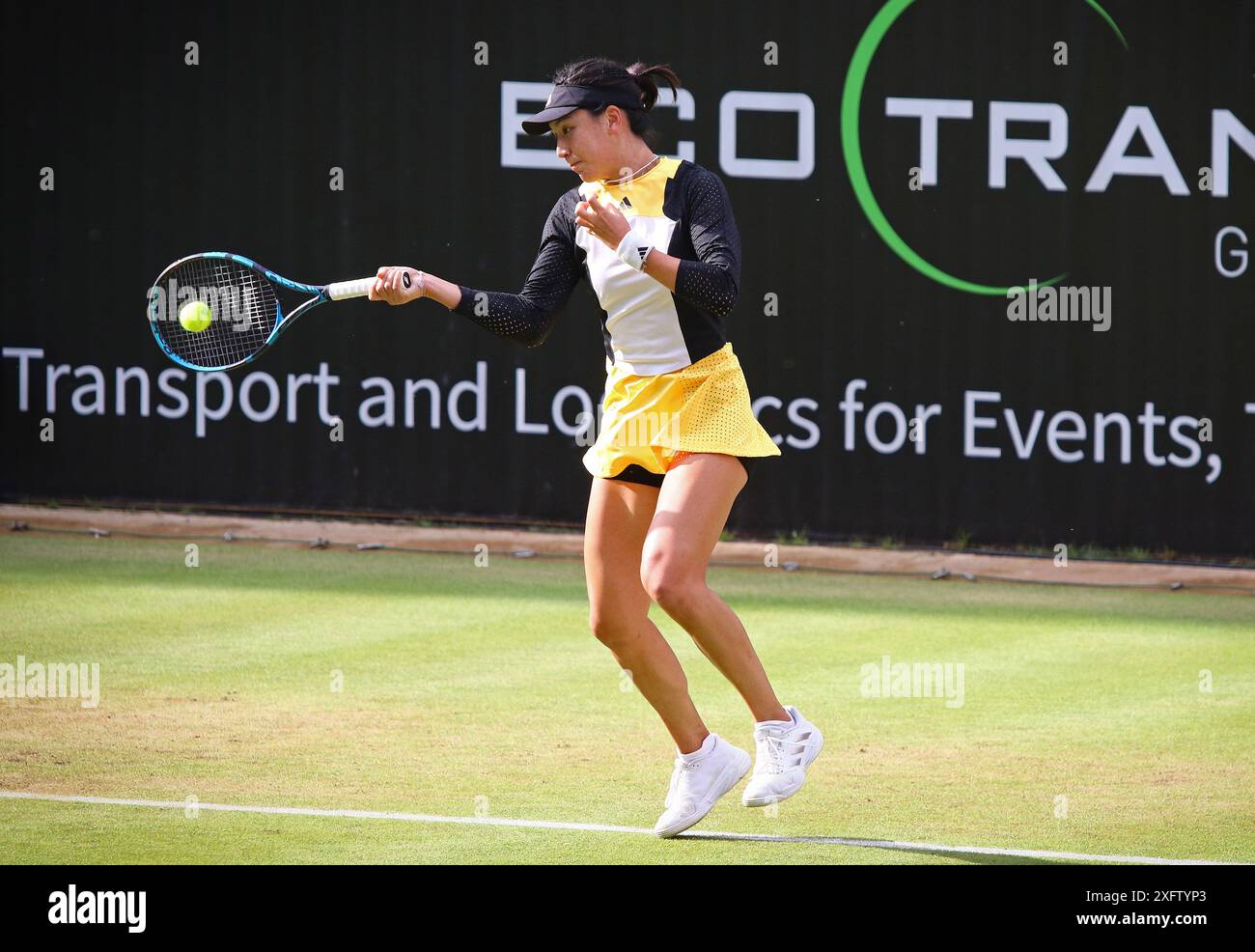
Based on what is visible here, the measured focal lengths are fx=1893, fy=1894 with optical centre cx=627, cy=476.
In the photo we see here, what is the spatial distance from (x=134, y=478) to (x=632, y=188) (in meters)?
6.73

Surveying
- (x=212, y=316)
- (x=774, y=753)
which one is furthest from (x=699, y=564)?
(x=212, y=316)

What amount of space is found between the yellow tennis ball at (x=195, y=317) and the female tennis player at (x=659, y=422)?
1004 mm

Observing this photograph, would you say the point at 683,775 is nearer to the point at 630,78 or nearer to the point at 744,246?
the point at 630,78

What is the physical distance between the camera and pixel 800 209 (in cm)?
1053

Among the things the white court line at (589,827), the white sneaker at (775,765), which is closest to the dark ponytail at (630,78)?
the white sneaker at (775,765)

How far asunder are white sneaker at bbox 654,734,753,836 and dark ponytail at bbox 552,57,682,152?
167 centimetres

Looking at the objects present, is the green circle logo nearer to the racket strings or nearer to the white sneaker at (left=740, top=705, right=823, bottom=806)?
the racket strings

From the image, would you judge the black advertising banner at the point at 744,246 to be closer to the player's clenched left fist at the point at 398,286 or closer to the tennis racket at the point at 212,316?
the tennis racket at the point at 212,316

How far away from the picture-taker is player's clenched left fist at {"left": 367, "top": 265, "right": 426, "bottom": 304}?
497cm

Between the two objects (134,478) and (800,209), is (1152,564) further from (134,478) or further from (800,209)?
(134,478)

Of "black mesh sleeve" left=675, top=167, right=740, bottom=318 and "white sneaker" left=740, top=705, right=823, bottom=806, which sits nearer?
"black mesh sleeve" left=675, top=167, right=740, bottom=318

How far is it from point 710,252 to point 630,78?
2.02ft

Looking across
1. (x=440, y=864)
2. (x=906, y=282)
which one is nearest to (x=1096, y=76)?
(x=906, y=282)

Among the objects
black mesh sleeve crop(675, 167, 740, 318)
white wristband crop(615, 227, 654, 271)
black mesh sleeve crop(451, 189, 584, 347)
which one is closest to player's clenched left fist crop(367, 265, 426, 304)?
black mesh sleeve crop(451, 189, 584, 347)
